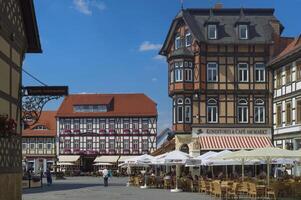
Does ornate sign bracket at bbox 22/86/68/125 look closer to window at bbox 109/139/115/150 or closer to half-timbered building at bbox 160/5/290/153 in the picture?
half-timbered building at bbox 160/5/290/153

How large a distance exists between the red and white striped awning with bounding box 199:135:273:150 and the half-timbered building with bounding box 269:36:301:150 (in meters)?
1.47

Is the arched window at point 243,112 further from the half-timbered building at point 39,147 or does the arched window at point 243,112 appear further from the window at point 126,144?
the half-timbered building at point 39,147

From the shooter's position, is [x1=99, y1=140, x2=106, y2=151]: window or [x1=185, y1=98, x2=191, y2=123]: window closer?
[x1=185, y1=98, x2=191, y2=123]: window

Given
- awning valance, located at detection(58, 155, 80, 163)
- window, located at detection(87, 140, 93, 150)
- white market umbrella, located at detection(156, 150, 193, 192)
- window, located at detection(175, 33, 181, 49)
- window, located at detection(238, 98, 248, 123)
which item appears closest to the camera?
white market umbrella, located at detection(156, 150, 193, 192)

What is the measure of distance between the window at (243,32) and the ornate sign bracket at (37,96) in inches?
1433

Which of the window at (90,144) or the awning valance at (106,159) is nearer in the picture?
the awning valance at (106,159)

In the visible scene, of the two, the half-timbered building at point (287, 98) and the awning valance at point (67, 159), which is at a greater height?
the half-timbered building at point (287, 98)

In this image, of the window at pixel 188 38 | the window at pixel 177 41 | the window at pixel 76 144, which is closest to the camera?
the window at pixel 188 38

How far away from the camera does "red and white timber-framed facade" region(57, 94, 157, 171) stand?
9681 centimetres

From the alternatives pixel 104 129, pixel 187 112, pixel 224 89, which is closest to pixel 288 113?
pixel 224 89

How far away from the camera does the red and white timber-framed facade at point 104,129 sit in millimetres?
96812

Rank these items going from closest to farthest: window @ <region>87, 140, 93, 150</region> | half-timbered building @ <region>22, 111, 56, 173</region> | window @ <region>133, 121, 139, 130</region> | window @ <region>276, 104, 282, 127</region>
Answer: window @ <region>276, 104, 282, 127</region> < window @ <region>133, 121, 139, 130</region> < window @ <region>87, 140, 93, 150</region> < half-timbered building @ <region>22, 111, 56, 173</region>

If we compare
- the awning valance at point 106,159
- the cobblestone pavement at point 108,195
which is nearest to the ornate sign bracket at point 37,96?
the cobblestone pavement at point 108,195

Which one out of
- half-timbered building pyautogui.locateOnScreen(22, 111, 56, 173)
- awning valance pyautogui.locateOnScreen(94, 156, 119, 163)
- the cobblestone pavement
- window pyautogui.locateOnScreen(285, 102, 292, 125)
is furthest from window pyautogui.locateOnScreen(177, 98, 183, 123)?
half-timbered building pyautogui.locateOnScreen(22, 111, 56, 173)
